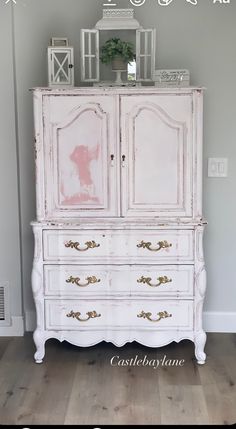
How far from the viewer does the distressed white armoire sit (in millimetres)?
2963

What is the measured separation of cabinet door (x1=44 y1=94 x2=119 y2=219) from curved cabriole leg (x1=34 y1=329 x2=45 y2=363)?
68cm

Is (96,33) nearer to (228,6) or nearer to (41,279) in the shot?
(228,6)

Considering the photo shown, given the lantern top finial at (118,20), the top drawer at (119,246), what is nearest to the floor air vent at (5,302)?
the top drawer at (119,246)

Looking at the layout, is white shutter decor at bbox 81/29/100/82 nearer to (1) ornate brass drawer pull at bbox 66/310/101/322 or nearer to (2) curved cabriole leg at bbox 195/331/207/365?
(1) ornate brass drawer pull at bbox 66/310/101/322

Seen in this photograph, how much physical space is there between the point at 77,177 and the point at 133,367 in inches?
44.4

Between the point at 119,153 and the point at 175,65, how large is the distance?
30.9 inches

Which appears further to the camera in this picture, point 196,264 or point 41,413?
point 196,264

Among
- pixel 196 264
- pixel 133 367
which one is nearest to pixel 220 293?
pixel 196 264

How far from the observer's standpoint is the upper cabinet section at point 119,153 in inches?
116

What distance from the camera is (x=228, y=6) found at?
129 inches

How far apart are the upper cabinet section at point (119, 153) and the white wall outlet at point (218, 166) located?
465mm

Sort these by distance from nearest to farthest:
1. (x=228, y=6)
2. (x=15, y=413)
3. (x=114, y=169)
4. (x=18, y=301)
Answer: (x=15, y=413), (x=114, y=169), (x=228, y=6), (x=18, y=301)

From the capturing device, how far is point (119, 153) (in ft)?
9.80

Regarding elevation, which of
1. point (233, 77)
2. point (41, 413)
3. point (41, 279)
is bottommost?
point (41, 413)
